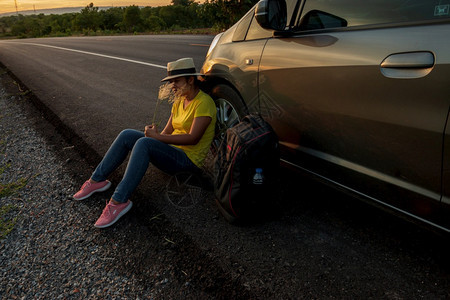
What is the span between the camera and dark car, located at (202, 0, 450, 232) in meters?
1.85

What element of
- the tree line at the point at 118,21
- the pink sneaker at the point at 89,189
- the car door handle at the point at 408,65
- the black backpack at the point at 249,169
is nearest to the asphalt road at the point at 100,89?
the pink sneaker at the point at 89,189

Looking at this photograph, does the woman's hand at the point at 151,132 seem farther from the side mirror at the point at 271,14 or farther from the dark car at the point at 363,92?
the side mirror at the point at 271,14

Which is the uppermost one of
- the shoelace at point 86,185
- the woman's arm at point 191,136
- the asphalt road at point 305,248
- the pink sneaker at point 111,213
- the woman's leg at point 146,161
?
the woman's arm at point 191,136

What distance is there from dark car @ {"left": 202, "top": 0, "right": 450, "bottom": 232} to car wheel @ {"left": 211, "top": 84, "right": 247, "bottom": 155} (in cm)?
24

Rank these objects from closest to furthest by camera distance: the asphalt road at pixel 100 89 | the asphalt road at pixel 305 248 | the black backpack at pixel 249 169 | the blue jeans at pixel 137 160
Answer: the asphalt road at pixel 305 248 < the black backpack at pixel 249 169 < the blue jeans at pixel 137 160 < the asphalt road at pixel 100 89

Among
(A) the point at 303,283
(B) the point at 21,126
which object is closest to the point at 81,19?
(B) the point at 21,126

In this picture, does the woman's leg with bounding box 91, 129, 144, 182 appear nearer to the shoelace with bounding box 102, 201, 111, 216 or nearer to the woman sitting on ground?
the woman sitting on ground

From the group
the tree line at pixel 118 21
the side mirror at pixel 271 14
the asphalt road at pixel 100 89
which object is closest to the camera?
the side mirror at pixel 271 14

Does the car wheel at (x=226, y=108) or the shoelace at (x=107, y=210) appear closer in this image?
the shoelace at (x=107, y=210)

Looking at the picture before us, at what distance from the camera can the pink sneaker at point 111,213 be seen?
9.18 ft

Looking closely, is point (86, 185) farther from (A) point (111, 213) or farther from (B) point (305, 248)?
(B) point (305, 248)

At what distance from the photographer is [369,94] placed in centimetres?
208

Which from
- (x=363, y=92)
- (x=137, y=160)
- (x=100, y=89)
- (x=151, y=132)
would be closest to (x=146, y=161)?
→ (x=137, y=160)

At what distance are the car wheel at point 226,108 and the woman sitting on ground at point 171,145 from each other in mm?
289
